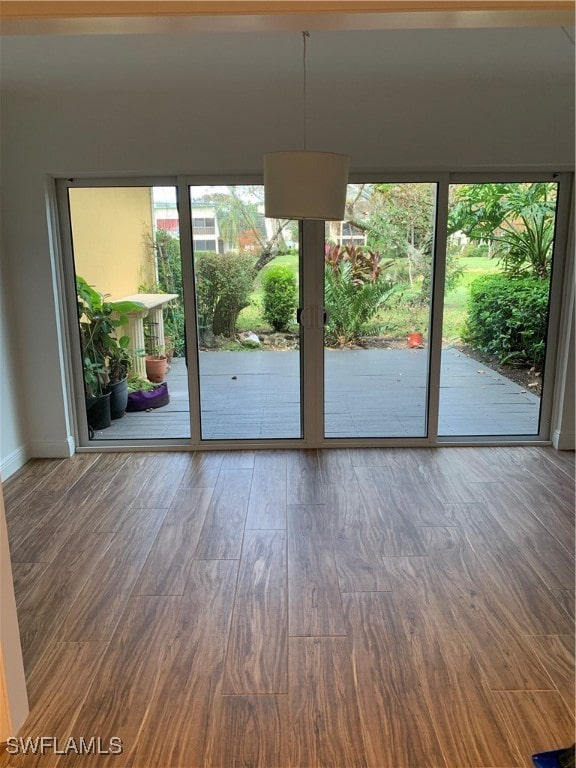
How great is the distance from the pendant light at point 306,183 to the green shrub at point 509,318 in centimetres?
184

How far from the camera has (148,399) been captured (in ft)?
14.1

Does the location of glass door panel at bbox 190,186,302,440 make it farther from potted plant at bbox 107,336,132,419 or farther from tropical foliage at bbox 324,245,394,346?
potted plant at bbox 107,336,132,419

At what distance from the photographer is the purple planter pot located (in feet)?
14.0

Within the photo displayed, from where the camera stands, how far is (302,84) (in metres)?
3.47

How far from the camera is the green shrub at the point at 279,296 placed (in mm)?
3912

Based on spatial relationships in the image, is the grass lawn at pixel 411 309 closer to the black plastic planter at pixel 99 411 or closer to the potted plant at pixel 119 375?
the potted plant at pixel 119 375

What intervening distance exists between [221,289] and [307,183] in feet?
5.26

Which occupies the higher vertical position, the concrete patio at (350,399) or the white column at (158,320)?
the white column at (158,320)

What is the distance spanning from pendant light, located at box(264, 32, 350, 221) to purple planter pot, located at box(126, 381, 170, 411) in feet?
6.99

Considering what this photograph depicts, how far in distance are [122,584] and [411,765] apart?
1.43 metres

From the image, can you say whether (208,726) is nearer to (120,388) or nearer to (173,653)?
(173,653)


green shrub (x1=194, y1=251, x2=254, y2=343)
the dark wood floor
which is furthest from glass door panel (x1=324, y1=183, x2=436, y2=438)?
the dark wood floor

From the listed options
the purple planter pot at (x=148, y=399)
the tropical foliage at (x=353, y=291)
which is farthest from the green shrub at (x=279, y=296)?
the purple planter pot at (x=148, y=399)

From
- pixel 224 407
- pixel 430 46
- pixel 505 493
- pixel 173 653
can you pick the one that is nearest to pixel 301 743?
pixel 173 653
